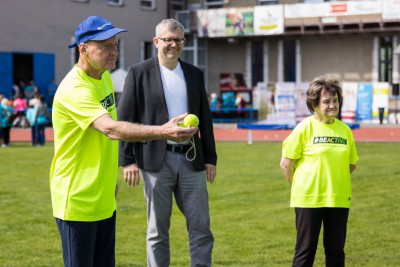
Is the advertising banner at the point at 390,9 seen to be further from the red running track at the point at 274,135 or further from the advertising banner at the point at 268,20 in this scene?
the red running track at the point at 274,135

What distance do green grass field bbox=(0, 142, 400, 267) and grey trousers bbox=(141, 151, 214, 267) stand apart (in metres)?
1.75

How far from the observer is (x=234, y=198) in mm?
13125

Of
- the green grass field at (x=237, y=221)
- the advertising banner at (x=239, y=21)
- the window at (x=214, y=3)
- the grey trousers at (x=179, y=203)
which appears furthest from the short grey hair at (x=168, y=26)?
the window at (x=214, y=3)

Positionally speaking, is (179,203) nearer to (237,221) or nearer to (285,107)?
(237,221)

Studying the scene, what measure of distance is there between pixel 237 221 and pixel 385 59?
31.9 meters

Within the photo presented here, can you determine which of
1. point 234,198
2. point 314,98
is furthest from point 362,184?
point 314,98

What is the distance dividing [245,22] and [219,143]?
693 inches

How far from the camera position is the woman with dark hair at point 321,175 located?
6.12 meters

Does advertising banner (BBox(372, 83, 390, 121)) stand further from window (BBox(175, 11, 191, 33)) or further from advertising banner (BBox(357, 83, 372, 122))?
window (BBox(175, 11, 191, 33))

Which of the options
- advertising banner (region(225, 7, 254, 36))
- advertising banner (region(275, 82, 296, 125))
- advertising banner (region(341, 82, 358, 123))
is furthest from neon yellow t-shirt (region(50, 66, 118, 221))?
advertising banner (region(225, 7, 254, 36))

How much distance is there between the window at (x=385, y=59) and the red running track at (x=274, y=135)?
1072 cm

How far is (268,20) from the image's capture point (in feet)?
141

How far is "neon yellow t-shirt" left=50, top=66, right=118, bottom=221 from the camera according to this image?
4.59 metres

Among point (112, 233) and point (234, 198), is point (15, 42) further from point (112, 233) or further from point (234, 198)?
point (112, 233)
